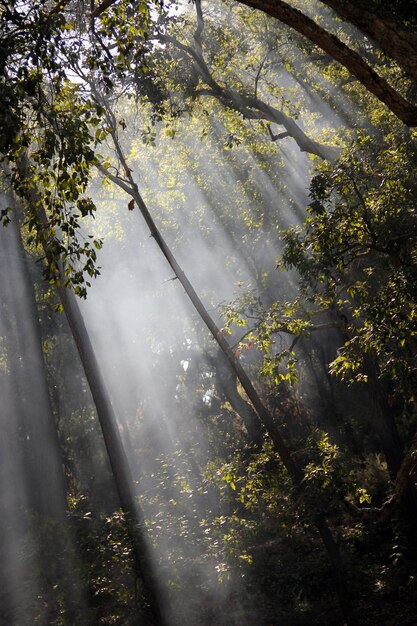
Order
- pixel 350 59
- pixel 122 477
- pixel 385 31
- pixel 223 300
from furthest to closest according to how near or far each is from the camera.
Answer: pixel 223 300 < pixel 122 477 < pixel 350 59 < pixel 385 31

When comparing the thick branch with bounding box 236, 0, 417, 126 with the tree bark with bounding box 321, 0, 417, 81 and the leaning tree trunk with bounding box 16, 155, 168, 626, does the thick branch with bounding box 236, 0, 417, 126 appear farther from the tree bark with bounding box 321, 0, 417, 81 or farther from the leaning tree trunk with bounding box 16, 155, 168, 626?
the leaning tree trunk with bounding box 16, 155, 168, 626

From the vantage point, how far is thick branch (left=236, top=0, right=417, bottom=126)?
4.23 m

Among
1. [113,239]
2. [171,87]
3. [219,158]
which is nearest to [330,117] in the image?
[219,158]

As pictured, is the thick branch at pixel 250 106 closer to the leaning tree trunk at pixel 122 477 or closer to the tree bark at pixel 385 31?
the leaning tree trunk at pixel 122 477

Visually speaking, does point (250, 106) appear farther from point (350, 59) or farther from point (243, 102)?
point (350, 59)

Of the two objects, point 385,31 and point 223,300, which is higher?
point 223,300

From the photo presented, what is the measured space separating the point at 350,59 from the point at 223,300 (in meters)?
8.57

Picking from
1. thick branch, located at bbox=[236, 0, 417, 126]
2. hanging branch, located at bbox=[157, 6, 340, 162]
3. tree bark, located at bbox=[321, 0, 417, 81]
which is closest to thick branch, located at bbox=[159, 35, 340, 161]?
hanging branch, located at bbox=[157, 6, 340, 162]

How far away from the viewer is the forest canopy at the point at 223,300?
16.9 ft

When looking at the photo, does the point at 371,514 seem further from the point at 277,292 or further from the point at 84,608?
the point at 277,292

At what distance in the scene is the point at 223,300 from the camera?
1273 centimetres

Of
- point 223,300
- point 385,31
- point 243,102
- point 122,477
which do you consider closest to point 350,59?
point 385,31

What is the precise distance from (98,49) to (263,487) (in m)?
7.04

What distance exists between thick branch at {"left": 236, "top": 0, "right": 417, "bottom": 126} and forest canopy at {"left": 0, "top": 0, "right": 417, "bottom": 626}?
15 mm
